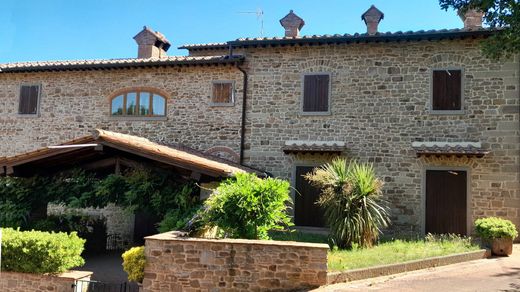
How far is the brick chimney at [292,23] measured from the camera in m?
16.3

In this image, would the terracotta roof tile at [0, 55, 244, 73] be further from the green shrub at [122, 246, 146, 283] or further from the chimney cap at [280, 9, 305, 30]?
the green shrub at [122, 246, 146, 283]

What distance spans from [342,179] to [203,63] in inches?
264

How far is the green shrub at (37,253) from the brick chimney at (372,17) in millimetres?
11899

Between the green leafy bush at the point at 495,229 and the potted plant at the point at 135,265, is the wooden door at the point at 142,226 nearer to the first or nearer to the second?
the potted plant at the point at 135,265

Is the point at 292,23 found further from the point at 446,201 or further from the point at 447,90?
the point at 446,201

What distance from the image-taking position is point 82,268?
1080 centimetres

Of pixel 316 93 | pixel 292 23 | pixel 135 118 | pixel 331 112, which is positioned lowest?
pixel 135 118

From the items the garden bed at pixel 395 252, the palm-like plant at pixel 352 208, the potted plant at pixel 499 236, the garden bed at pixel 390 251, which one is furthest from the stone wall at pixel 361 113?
the palm-like plant at pixel 352 208

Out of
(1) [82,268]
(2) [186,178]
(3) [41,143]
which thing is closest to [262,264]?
(2) [186,178]

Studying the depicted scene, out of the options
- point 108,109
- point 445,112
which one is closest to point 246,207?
point 445,112

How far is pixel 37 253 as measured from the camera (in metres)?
8.72

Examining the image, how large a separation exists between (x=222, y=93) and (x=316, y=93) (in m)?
3.14

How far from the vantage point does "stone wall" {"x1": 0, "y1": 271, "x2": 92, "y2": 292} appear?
8570 millimetres

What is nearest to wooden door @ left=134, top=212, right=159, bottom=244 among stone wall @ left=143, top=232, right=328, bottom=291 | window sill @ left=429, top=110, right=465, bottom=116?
stone wall @ left=143, top=232, right=328, bottom=291
